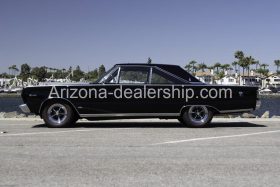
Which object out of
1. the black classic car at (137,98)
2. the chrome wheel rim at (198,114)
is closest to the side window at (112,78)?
the black classic car at (137,98)

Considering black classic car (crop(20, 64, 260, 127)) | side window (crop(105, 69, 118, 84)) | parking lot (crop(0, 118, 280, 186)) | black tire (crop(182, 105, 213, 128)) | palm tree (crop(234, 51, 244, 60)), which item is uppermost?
palm tree (crop(234, 51, 244, 60))

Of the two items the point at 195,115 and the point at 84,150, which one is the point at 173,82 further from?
the point at 84,150

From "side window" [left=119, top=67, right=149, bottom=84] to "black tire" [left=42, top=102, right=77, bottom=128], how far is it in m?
1.59


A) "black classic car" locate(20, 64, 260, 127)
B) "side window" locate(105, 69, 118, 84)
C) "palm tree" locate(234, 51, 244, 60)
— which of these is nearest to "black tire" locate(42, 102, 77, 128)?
"black classic car" locate(20, 64, 260, 127)

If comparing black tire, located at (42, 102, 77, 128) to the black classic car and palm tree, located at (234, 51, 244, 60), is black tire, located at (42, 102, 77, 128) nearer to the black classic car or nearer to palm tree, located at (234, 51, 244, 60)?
the black classic car

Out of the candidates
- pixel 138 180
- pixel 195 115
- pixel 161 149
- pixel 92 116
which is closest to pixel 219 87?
pixel 195 115

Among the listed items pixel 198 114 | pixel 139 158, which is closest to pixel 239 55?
pixel 198 114

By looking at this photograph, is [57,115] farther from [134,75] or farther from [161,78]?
[161,78]

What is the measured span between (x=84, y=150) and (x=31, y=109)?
4505mm

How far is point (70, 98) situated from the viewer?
480 inches

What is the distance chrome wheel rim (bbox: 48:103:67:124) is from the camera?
12266 millimetres

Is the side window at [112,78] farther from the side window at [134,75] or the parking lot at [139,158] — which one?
the parking lot at [139,158]

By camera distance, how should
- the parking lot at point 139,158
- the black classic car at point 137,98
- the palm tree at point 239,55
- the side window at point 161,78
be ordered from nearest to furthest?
1. the parking lot at point 139,158
2. the black classic car at point 137,98
3. the side window at point 161,78
4. the palm tree at point 239,55

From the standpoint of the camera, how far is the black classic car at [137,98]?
1221 centimetres
